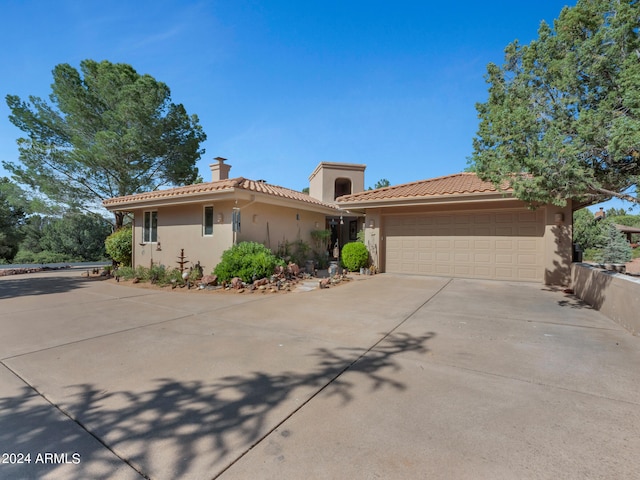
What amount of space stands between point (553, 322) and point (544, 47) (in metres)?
4.68

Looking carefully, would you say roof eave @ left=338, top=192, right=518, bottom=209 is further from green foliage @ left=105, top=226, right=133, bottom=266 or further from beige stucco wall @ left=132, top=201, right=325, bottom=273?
green foliage @ left=105, top=226, right=133, bottom=266

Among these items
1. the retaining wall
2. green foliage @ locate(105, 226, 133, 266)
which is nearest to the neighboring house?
the retaining wall

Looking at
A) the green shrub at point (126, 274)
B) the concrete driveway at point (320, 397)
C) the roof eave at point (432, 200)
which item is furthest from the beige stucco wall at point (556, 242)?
the green shrub at point (126, 274)

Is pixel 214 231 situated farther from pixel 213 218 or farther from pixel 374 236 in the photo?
pixel 374 236

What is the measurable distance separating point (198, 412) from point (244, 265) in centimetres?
629

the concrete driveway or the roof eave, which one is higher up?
the roof eave

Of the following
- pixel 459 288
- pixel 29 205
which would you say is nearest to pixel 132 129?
pixel 29 205

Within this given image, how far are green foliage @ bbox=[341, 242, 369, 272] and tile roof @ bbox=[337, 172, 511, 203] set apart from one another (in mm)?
1855

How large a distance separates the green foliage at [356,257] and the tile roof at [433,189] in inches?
73.0

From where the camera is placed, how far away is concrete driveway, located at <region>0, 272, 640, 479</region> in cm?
187

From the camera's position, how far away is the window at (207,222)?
1011 centimetres

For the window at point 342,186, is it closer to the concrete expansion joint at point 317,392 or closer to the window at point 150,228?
the window at point 150,228

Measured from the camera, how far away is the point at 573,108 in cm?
487

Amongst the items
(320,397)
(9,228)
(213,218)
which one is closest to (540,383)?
(320,397)
